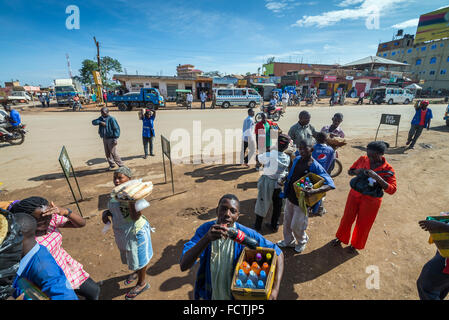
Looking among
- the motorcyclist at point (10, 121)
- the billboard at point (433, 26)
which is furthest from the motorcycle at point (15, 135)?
the billboard at point (433, 26)

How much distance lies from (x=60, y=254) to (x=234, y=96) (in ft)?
73.0

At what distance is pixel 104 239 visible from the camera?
3688 millimetres

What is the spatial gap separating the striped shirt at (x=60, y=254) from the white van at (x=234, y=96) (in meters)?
21.7

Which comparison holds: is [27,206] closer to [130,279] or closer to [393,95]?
[130,279]

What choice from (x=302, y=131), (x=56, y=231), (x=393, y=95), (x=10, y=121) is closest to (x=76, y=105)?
(x=10, y=121)

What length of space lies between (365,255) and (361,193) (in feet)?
3.77

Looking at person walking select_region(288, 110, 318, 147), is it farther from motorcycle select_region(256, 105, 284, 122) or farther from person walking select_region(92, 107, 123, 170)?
person walking select_region(92, 107, 123, 170)

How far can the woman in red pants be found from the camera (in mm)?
2818

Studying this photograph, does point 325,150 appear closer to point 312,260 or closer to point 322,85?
point 312,260

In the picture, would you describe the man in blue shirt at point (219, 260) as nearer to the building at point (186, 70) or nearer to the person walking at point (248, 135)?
the person walking at point (248, 135)

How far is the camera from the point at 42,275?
4.40ft

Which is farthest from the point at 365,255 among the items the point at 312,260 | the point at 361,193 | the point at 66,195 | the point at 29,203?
the point at 66,195

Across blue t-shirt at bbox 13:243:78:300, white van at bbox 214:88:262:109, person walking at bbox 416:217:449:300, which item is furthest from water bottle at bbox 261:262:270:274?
white van at bbox 214:88:262:109
